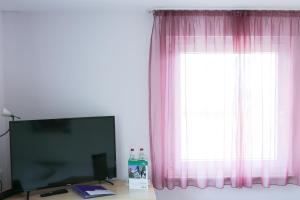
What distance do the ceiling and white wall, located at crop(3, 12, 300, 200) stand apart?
0.45 ft

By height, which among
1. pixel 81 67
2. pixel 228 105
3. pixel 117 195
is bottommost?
pixel 117 195

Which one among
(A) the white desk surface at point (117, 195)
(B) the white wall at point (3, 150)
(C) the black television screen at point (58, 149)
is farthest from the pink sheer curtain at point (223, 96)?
(B) the white wall at point (3, 150)

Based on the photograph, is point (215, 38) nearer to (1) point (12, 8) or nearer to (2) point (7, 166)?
(1) point (12, 8)

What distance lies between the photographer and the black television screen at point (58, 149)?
2.31 m

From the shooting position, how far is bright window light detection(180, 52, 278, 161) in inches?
108

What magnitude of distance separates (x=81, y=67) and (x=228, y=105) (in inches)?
52.3

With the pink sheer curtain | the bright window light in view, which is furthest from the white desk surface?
the bright window light

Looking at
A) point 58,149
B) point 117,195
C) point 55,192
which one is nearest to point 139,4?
point 58,149

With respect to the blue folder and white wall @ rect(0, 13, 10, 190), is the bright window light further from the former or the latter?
white wall @ rect(0, 13, 10, 190)

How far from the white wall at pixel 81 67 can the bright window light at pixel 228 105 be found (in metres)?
0.40

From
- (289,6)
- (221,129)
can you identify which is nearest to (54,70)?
(221,129)

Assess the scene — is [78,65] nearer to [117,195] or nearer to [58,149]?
[58,149]

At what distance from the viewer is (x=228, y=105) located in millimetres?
2766

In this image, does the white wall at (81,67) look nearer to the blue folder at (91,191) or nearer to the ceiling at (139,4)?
the ceiling at (139,4)
